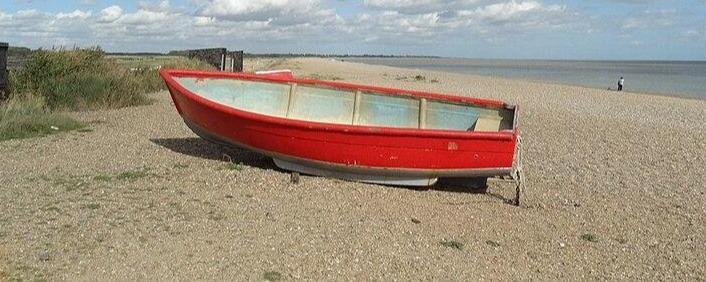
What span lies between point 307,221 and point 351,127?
165 cm

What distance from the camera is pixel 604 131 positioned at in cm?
1464

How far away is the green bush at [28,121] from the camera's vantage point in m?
10.4

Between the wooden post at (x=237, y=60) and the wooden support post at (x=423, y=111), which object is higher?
the wooden post at (x=237, y=60)

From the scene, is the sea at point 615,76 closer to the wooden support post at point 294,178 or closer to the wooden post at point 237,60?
the wooden post at point 237,60

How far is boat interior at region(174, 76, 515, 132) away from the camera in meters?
9.02

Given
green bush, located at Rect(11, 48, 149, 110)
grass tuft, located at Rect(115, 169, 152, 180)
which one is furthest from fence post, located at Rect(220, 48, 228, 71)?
grass tuft, located at Rect(115, 169, 152, 180)

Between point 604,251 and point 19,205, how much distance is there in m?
5.26

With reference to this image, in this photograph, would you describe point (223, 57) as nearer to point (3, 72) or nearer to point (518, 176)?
point (3, 72)

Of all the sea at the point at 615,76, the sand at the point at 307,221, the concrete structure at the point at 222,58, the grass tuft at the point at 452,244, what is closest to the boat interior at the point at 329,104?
the sand at the point at 307,221

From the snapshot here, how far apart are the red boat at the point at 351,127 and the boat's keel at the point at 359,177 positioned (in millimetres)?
12

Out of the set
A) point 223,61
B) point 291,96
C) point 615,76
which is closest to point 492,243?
point 291,96

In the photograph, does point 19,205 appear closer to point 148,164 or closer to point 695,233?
point 148,164

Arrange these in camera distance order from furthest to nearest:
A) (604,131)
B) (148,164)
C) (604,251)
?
1. (604,131)
2. (148,164)
3. (604,251)

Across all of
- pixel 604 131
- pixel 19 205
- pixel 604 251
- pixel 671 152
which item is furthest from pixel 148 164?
pixel 604 131
